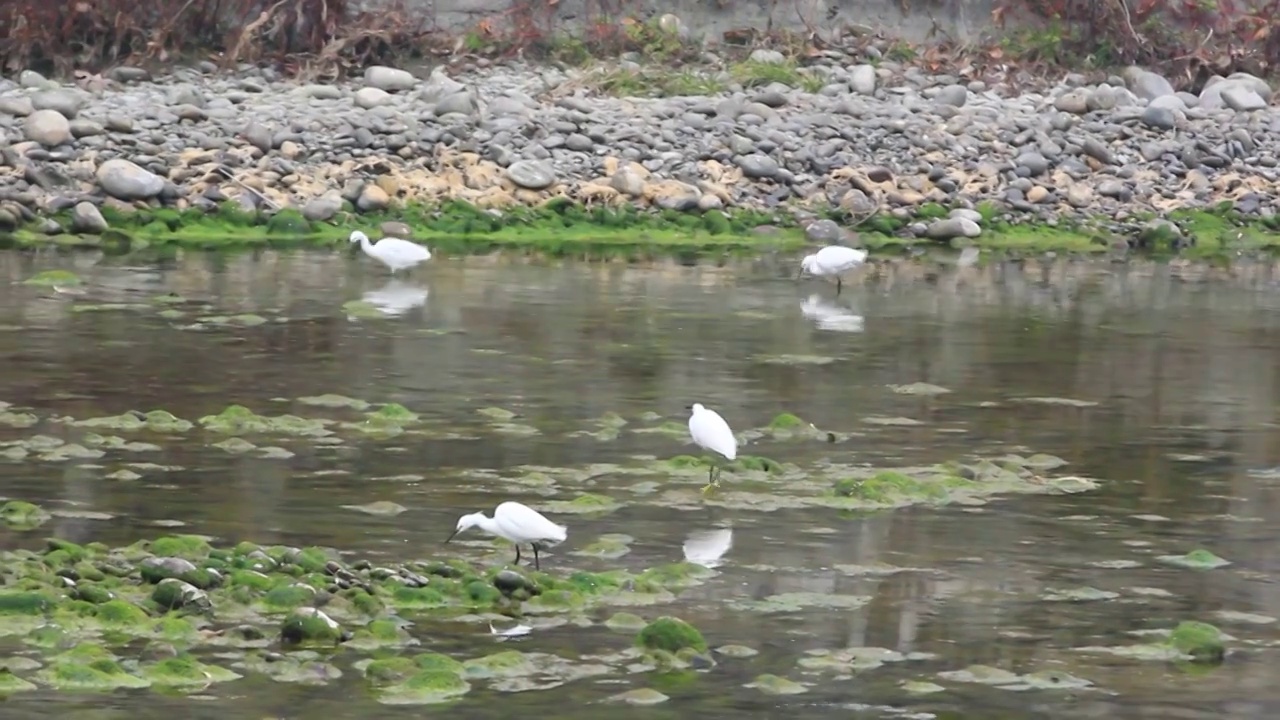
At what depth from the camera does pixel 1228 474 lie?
37.1 feet

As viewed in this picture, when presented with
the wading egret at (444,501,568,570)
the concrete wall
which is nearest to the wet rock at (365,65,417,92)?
the concrete wall

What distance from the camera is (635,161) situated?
24125 millimetres

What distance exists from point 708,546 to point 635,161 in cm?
1505

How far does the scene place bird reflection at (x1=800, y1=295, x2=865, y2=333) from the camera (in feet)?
55.0

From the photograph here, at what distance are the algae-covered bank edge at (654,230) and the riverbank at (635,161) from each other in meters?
0.03

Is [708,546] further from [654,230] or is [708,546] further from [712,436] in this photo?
[654,230]

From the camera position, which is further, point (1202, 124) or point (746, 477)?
point (1202, 124)

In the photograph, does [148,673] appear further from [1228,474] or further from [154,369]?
[154,369]

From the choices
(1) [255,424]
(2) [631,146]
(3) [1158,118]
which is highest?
(3) [1158,118]

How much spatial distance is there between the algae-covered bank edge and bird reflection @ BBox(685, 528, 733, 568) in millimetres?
12167

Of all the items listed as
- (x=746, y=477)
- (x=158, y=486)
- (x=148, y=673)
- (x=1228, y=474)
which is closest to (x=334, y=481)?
(x=158, y=486)

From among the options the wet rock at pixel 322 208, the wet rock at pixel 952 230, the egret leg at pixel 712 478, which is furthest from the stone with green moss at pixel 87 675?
the wet rock at pixel 952 230

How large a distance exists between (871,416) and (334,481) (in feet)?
11.1

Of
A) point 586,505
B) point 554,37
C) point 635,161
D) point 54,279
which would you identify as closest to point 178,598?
point 586,505
